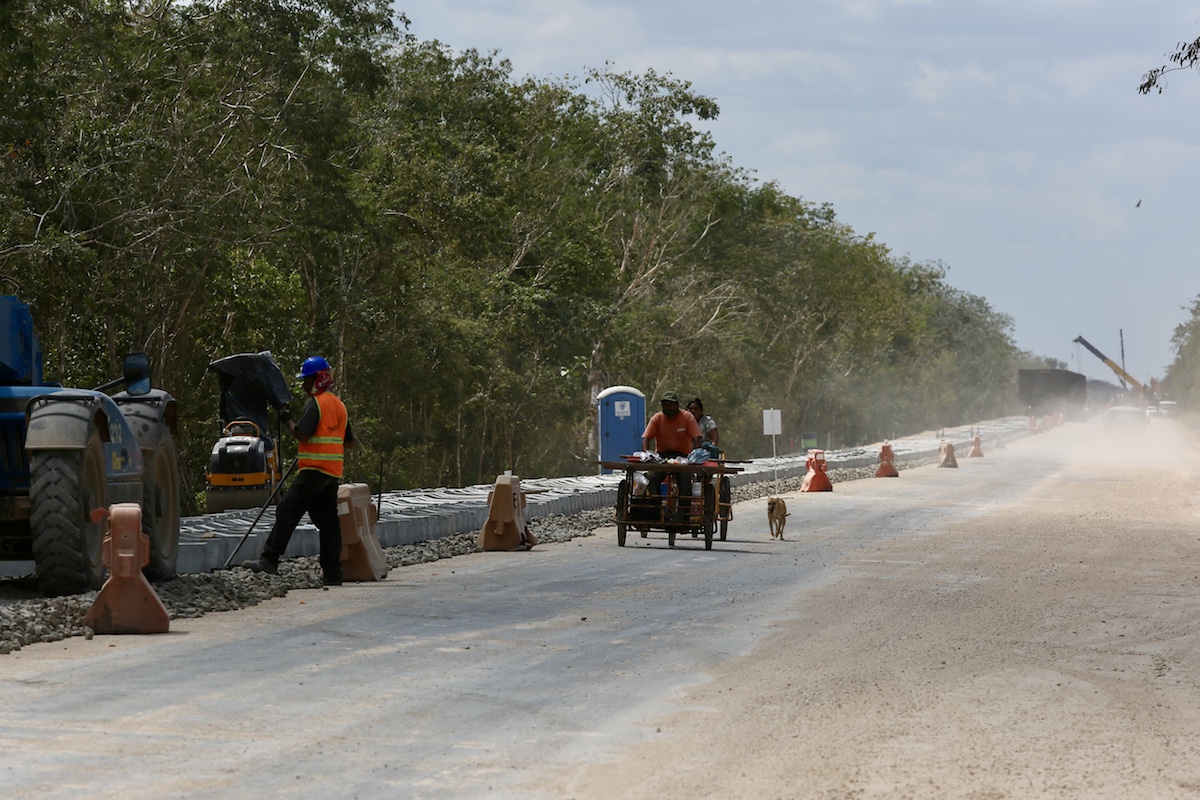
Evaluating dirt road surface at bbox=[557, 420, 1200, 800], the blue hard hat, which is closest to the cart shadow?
dirt road surface at bbox=[557, 420, 1200, 800]

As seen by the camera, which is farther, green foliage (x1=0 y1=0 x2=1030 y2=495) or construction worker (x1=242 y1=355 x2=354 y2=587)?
green foliage (x1=0 y1=0 x2=1030 y2=495)

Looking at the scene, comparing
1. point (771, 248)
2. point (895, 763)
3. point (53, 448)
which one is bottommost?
point (895, 763)

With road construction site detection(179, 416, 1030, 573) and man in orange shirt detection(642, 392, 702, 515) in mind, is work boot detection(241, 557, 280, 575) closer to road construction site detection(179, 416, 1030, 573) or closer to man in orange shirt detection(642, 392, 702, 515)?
road construction site detection(179, 416, 1030, 573)

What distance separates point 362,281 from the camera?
46.7 metres

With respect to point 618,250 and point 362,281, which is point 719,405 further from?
point 362,281

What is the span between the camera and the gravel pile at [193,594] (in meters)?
11.4

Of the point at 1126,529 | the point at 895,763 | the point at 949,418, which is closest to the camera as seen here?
the point at 895,763

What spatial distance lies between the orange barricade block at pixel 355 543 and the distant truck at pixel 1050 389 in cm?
11053

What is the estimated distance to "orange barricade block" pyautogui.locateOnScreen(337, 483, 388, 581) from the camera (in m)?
16.2

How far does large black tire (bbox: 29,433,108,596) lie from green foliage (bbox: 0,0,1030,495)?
10590 mm

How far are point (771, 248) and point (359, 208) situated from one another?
154 feet

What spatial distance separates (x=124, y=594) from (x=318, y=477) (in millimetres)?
4076

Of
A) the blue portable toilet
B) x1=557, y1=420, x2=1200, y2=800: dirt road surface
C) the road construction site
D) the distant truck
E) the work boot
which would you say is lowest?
x1=557, y1=420, x2=1200, y2=800: dirt road surface

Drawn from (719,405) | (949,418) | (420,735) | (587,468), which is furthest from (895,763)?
(949,418)
